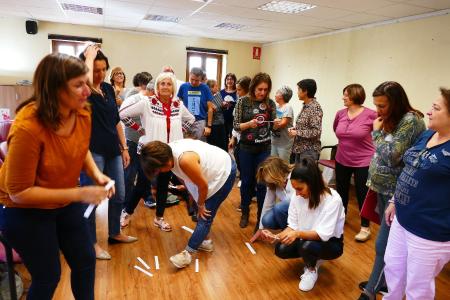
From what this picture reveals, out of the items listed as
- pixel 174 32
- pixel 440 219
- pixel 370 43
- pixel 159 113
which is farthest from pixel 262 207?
pixel 174 32

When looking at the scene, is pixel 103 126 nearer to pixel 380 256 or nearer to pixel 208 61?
pixel 380 256

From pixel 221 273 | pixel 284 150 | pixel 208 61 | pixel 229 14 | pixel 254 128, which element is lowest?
pixel 221 273

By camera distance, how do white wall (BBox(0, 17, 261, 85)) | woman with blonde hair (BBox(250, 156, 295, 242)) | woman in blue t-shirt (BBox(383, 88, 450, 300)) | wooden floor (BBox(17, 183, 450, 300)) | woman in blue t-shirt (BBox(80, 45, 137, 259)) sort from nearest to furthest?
woman in blue t-shirt (BBox(383, 88, 450, 300)) → woman in blue t-shirt (BBox(80, 45, 137, 259)) → wooden floor (BBox(17, 183, 450, 300)) → woman with blonde hair (BBox(250, 156, 295, 242)) → white wall (BBox(0, 17, 261, 85))

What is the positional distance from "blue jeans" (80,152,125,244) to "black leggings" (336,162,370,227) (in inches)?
75.9

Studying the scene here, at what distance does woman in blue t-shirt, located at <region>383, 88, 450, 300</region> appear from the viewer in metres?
1.34

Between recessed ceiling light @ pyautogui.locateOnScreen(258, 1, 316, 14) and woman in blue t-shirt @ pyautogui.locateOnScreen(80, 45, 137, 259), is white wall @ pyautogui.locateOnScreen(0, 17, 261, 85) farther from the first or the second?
woman in blue t-shirt @ pyautogui.locateOnScreen(80, 45, 137, 259)

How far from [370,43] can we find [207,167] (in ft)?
11.2

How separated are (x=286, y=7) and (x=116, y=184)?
2.97 m

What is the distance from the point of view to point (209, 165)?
83.4 inches

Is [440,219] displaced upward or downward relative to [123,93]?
downward

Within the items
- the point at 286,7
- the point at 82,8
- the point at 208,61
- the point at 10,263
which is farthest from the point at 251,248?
the point at 208,61

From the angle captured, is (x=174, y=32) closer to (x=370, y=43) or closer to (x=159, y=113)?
(x=370, y=43)

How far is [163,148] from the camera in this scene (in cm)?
190

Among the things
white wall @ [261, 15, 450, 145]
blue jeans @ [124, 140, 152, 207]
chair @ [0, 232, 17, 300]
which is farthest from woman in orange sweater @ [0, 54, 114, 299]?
white wall @ [261, 15, 450, 145]
